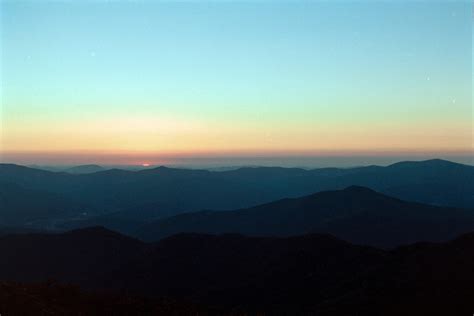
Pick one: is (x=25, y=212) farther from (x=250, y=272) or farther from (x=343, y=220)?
(x=250, y=272)

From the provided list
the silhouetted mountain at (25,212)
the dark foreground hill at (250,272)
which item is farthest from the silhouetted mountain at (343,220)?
the silhouetted mountain at (25,212)

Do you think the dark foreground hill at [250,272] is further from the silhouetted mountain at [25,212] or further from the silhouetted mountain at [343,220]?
the silhouetted mountain at [25,212]

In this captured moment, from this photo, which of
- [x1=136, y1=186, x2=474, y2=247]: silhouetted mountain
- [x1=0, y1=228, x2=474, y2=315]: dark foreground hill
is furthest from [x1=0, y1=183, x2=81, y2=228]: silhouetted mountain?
[x1=0, y1=228, x2=474, y2=315]: dark foreground hill

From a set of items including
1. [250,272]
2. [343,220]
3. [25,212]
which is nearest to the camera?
[250,272]

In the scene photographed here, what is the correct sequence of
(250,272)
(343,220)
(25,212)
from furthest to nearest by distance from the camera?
(25,212) → (343,220) → (250,272)

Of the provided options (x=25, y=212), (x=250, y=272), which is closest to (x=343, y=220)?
(x=250, y=272)

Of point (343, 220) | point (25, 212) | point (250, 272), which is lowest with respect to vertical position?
point (25, 212)
